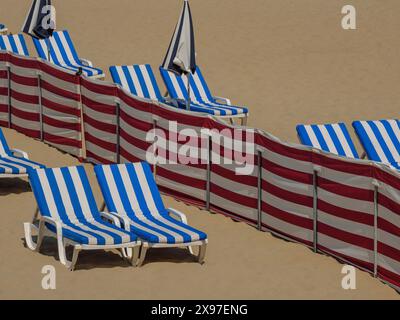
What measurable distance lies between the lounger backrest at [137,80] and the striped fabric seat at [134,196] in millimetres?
5541

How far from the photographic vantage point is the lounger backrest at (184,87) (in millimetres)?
21609

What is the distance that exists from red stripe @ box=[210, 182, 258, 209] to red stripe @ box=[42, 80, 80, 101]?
332cm

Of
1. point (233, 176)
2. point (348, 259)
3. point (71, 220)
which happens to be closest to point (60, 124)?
point (233, 176)

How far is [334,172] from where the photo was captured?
15.3 metres

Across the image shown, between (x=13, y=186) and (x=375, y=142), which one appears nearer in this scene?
(x=13, y=186)

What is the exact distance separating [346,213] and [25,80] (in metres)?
7.22

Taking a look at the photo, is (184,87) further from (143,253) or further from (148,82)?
(143,253)

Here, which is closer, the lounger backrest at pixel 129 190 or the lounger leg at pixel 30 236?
the lounger leg at pixel 30 236

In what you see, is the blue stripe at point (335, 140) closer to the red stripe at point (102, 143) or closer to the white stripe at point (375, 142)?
the white stripe at point (375, 142)

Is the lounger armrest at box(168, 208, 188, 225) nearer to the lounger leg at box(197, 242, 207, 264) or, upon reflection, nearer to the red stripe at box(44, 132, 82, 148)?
the lounger leg at box(197, 242, 207, 264)

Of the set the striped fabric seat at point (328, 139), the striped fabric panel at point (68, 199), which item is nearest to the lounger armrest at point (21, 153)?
the striped fabric panel at point (68, 199)

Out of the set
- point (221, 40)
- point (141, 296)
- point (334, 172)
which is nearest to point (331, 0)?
point (221, 40)

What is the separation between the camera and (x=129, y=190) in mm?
15906

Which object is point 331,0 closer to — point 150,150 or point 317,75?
point 317,75
